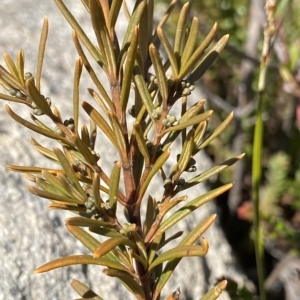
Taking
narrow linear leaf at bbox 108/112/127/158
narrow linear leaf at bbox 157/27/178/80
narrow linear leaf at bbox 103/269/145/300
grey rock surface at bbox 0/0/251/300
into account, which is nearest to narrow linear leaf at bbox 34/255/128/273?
narrow linear leaf at bbox 103/269/145/300

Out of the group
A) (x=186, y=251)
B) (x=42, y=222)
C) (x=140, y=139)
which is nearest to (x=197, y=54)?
(x=140, y=139)

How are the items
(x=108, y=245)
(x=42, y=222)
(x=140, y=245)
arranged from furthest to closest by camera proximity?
(x=42, y=222), (x=140, y=245), (x=108, y=245)

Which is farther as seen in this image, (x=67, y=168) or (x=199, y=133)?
(x=199, y=133)

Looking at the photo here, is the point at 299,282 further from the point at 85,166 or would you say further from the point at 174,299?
the point at 85,166

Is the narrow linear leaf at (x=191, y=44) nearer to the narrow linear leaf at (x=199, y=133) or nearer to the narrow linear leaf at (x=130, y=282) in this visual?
the narrow linear leaf at (x=199, y=133)

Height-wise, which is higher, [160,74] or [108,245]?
[160,74]

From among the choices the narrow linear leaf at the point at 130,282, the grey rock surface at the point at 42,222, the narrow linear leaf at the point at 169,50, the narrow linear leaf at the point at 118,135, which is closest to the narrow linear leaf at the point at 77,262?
the narrow linear leaf at the point at 130,282

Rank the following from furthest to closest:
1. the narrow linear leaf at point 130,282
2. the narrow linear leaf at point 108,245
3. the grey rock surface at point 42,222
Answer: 1. the grey rock surface at point 42,222
2. the narrow linear leaf at point 130,282
3. the narrow linear leaf at point 108,245

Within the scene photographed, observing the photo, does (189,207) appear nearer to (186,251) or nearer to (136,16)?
(186,251)
